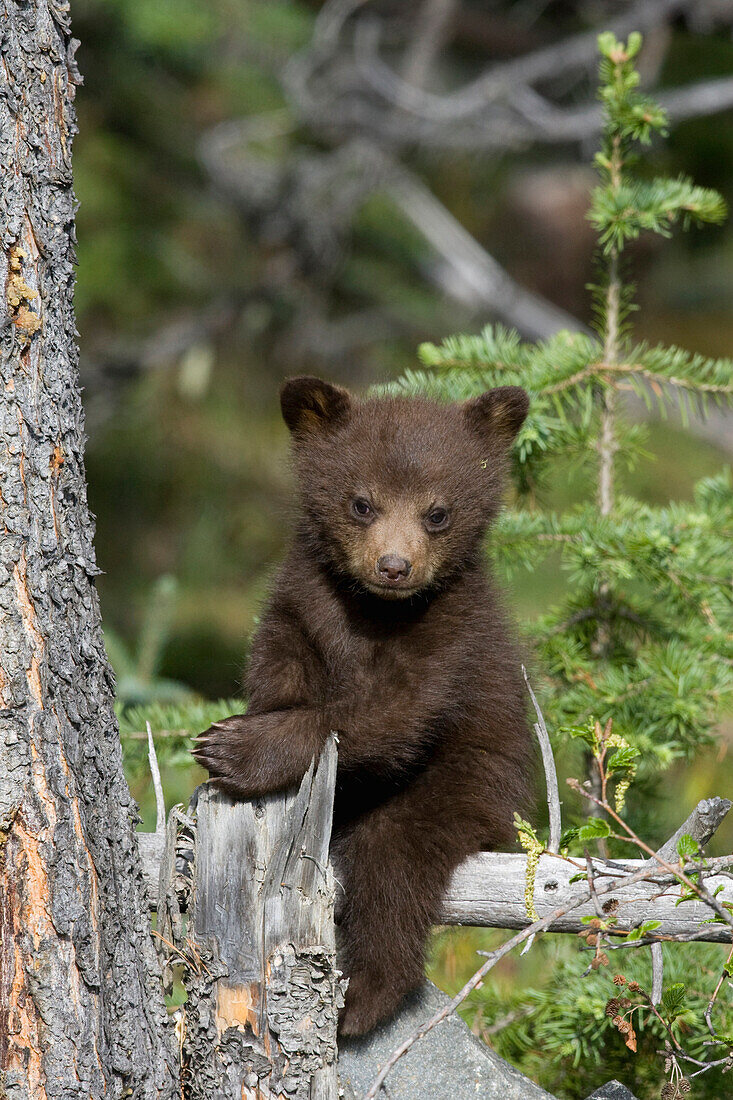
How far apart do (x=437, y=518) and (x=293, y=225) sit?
5.18 meters

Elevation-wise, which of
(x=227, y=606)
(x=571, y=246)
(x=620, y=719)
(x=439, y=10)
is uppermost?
(x=439, y=10)

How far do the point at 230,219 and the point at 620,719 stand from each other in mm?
6415

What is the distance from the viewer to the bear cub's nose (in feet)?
8.30

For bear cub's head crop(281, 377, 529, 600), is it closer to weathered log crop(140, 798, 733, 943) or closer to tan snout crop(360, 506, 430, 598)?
tan snout crop(360, 506, 430, 598)

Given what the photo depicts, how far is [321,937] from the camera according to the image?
221cm

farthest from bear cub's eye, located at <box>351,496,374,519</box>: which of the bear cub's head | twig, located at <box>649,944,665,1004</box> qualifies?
twig, located at <box>649,944,665,1004</box>

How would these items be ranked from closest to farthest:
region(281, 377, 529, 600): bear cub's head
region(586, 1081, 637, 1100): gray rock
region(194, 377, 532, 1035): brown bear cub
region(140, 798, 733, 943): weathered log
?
region(140, 798, 733, 943): weathered log, region(194, 377, 532, 1035): brown bear cub, region(586, 1081, 637, 1100): gray rock, region(281, 377, 529, 600): bear cub's head

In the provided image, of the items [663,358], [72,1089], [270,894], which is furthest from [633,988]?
[663,358]

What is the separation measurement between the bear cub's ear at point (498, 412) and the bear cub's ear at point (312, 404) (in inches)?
13.3

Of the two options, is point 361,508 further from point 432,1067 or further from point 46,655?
point 432,1067

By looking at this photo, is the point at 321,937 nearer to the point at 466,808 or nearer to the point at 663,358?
the point at 466,808

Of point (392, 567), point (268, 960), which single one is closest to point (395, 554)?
point (392, 567)

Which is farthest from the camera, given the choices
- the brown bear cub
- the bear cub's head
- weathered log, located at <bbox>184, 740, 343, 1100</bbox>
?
the bear cub's head

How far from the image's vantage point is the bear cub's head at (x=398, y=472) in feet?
8.95
